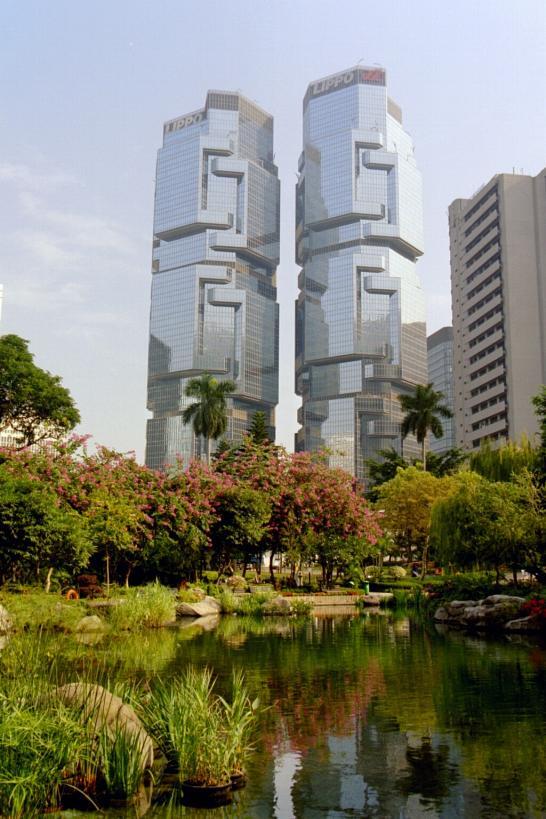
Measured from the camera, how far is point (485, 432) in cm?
11669

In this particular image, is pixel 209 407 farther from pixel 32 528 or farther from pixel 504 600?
pixel 32 528

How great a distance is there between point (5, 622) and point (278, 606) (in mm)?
15008

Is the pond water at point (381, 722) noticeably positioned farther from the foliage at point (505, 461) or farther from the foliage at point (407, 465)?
the foliage at point (407, 465)

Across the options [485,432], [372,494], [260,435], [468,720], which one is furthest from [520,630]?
[485,432]

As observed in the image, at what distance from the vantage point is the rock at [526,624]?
82.5 feet

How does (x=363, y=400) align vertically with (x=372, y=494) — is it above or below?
above

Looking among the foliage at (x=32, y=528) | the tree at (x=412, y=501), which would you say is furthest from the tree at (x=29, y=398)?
the foliage at (x=32, y=528)

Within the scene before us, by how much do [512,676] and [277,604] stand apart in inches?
717

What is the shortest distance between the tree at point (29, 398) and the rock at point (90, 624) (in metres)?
31.3

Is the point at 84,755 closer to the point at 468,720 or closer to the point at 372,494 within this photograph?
the point at 468,720

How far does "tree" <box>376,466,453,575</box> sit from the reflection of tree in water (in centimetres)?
4140

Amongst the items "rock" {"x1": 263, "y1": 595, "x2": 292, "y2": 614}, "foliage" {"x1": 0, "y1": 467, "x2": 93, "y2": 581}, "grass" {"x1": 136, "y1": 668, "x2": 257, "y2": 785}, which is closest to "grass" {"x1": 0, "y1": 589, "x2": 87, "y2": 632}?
"foliage" {"x1": 0, "y1": 467, "x2": 93, "y2": 581}

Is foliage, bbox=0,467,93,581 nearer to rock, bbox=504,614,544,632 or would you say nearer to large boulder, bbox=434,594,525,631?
large boulder, bbox=434,594,525,631

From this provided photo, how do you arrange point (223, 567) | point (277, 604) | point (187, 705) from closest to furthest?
point (187, 705)
point (277, 604)
point (223, 567)
